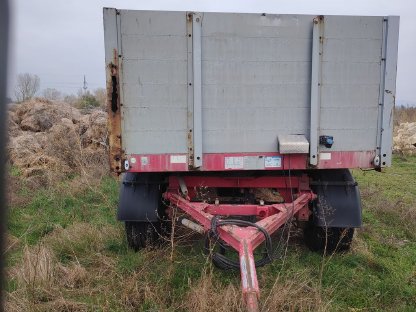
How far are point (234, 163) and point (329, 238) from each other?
1603 mm

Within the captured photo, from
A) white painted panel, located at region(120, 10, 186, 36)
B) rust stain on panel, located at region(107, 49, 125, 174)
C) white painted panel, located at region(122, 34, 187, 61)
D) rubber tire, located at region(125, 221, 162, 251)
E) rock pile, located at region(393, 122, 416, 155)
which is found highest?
white painted panel, located at region(120, 10, 186, 36)

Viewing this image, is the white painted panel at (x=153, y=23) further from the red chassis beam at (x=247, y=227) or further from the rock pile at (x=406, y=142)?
the rock pile at (x=406, y=142)

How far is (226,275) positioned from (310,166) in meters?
1.36

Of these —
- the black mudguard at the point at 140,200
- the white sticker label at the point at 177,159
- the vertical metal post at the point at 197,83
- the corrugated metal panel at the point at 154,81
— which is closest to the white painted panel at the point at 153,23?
the corrugated metal panel at the point at 154,81

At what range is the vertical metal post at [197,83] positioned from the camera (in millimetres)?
4000

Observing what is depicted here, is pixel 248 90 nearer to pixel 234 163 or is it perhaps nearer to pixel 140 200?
pixel 234 163

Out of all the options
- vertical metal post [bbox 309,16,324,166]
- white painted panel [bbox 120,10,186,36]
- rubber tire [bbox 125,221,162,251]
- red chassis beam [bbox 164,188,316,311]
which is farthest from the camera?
rubber tire [bbox 125,221,162,251]

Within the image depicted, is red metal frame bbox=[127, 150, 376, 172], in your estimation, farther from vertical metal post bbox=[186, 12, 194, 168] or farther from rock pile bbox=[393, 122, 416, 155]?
rock pile bbox=[393, 122, 416, 155]

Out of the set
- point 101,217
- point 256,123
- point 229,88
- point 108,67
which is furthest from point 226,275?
point 101,217

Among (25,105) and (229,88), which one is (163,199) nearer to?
(229,88)

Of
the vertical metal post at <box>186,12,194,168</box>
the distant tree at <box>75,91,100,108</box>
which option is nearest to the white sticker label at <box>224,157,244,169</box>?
the vertical metal post at <box>186,12,194,168</box>

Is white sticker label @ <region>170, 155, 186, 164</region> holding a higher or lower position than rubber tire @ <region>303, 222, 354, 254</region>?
higher

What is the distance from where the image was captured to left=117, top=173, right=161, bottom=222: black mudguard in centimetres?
473

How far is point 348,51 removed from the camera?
412cm
